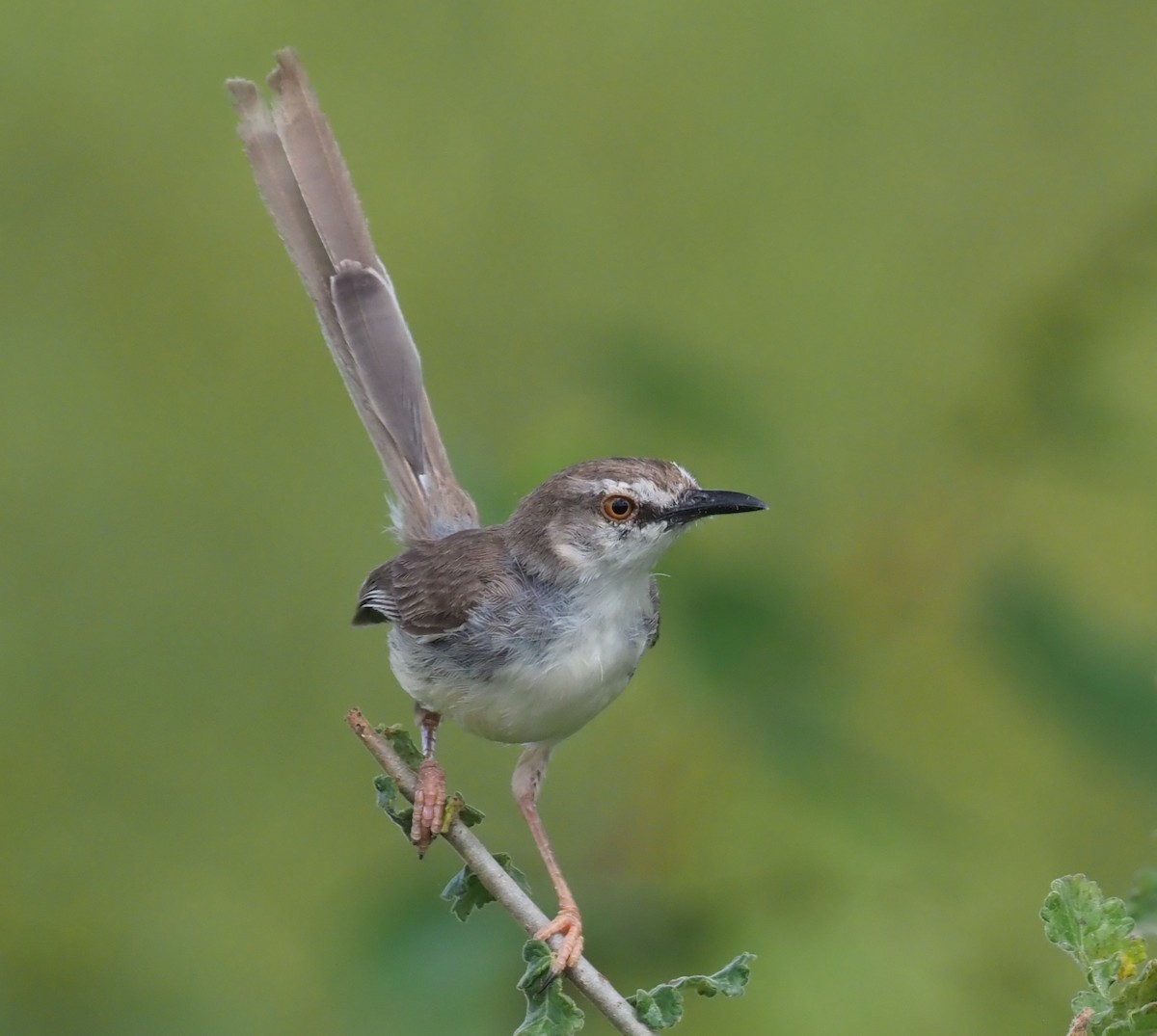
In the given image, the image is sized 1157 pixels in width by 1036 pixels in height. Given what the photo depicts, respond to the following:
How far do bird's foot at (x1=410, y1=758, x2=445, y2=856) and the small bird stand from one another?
0.01 meters

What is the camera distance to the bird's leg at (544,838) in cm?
342

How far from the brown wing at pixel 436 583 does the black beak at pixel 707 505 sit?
52cm

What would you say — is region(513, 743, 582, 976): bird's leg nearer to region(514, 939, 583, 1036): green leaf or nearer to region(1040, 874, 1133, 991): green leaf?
region(514, 939, 583, 1036): green leaf

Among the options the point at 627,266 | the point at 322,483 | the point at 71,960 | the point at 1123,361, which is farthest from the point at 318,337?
the point at 1123,361

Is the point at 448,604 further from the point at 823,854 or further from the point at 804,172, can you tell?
the point at 804,172

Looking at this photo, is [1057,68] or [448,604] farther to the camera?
[1057,68]

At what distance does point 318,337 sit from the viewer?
23.1 ft

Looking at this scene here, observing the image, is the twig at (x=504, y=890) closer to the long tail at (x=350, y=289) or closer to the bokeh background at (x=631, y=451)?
the bokeh background at (x=631, y=451)

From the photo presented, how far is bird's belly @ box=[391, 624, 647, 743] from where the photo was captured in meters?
3.55

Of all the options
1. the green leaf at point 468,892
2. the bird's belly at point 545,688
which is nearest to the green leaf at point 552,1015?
the green leaf at point 468,892

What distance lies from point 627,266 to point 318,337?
1530 mm

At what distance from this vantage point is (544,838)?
3.84 meters

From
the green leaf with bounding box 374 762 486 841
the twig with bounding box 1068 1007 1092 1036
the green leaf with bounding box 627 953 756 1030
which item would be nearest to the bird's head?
the green leaf with bounding box 374 762 486 841

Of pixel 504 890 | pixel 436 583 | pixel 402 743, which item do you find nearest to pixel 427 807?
pixel 402 743
